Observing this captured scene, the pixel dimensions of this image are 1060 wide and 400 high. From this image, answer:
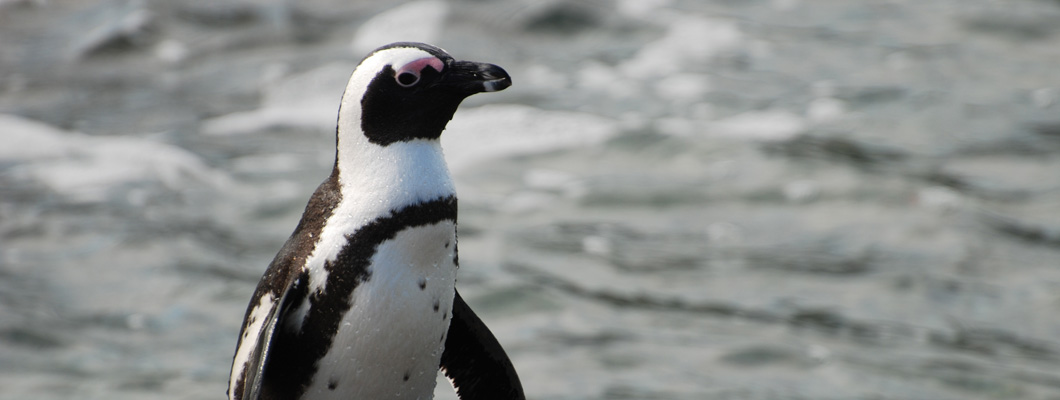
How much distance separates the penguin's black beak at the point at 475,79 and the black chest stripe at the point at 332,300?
0.25m

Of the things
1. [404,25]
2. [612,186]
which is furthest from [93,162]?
[612,186]

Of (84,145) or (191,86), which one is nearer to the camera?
(84,145)

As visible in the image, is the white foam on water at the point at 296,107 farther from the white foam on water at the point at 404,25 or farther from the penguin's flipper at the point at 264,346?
the penguin's flipper at the point at 264,346

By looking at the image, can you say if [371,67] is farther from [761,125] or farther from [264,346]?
[761,125]

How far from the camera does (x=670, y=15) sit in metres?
11.6

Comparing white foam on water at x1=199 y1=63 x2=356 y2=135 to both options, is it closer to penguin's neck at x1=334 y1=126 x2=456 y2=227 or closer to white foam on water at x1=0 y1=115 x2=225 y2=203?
white foam on water at x1=0 y1=115 x2=225 y2=203

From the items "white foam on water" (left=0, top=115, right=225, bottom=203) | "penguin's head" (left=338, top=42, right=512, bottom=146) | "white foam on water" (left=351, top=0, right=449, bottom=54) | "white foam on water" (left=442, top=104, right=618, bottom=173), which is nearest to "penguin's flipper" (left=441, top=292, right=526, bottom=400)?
"penguin's head" (left=338, top=42, right=512, bottom=146)

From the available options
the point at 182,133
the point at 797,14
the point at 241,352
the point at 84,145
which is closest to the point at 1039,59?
the point at 797,14

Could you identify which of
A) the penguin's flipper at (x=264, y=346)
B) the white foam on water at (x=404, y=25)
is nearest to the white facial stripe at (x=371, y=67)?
the penguin's flipper at (x=264, y=346)

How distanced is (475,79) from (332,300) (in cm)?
59

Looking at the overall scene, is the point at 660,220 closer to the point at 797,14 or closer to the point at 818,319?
the point at 818,319

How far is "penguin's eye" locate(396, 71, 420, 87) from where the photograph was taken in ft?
8.90

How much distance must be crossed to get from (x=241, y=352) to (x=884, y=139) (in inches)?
288

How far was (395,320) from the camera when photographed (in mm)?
2740
